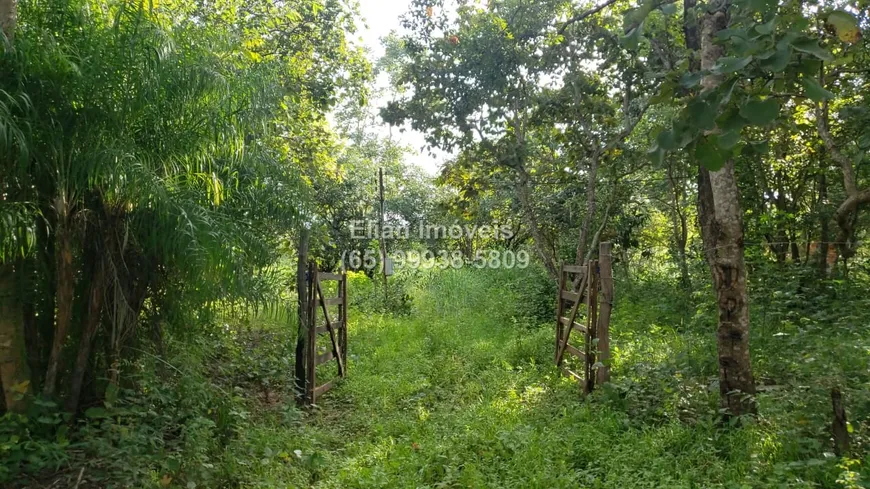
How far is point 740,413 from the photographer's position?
4.48 metres

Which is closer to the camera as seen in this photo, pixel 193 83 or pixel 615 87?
pixel 193 83

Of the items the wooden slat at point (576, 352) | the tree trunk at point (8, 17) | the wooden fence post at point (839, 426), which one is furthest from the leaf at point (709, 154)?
the wooden slat at point (576, 352)

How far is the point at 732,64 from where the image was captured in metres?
1.66

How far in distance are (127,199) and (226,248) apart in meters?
0.67

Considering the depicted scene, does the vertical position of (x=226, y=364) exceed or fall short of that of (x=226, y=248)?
it falls short

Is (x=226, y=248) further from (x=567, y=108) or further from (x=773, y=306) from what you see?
(x=567, y=108)

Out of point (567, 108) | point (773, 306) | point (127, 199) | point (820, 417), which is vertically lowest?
point (820, 417)

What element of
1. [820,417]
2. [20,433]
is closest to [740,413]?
[820,417]

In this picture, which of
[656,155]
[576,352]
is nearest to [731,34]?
[656,155]

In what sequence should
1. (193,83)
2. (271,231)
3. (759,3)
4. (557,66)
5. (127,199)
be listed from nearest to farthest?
(759,3) < (127,199) < (193,83) < (271,231) < (557,66)

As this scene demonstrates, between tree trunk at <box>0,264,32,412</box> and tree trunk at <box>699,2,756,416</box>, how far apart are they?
17.1 feet

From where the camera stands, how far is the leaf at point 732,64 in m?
1.61

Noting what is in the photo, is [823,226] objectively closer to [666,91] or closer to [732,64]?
[666,91]

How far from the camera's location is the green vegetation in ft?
10.5
